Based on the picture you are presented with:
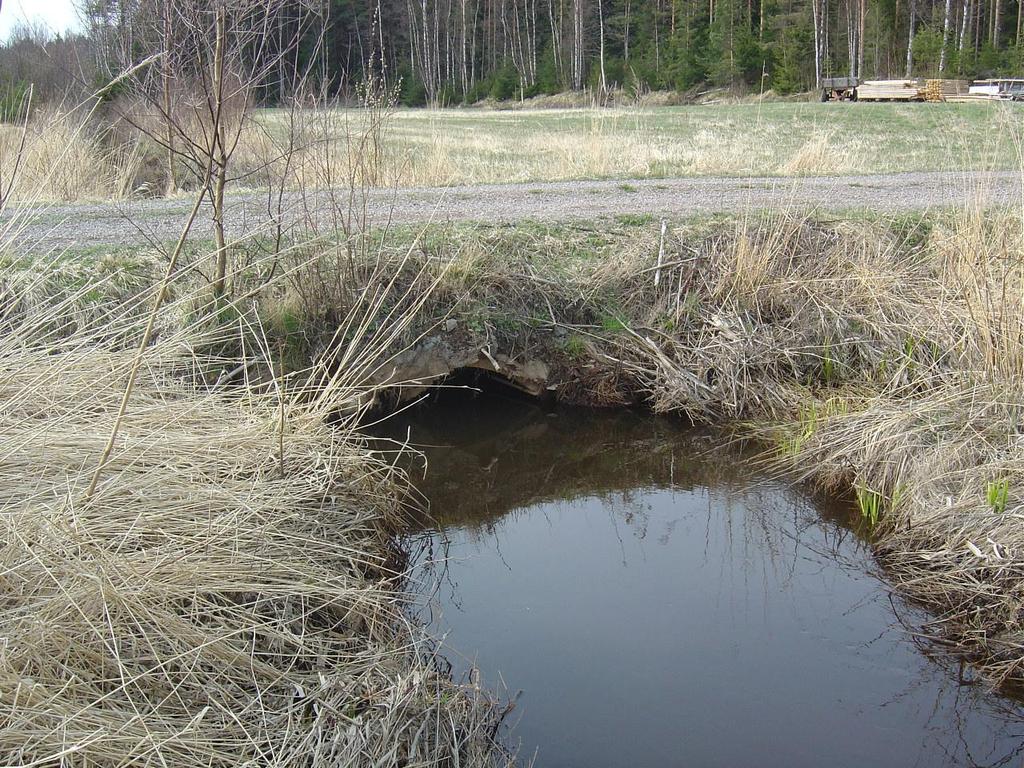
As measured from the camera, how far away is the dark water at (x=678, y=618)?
125 inches

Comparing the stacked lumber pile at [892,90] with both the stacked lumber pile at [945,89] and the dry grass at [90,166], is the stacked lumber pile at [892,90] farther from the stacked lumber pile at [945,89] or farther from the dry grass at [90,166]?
the dry grass at [90,166]

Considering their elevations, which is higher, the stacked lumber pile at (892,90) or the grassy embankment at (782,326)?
the stacked lumber pile at (892,90)

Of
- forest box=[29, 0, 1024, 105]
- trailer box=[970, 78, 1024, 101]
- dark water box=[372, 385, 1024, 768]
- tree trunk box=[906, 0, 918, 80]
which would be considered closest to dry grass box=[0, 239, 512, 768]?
dark water box=[372, 385, 1024, 768]

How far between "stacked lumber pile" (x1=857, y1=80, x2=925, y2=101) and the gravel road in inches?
657

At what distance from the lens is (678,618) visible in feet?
12.9

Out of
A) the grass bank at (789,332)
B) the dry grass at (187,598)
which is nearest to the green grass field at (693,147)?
the grass bank at (789,332)

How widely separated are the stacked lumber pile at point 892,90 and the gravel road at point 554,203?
1669 centimetres

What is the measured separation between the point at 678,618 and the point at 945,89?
81.0 feet

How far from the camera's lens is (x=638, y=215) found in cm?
748

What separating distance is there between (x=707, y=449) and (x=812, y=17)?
30.3m

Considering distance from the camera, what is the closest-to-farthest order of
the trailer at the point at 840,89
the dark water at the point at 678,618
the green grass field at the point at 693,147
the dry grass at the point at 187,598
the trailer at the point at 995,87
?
the dry grass at the point at 187,598, the dark water at the point at 678,618, the green grass field at the point at 693,147, the trailer at the point at 995,87, the trailer at the point at 840,89

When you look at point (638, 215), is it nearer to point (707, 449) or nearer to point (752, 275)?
point (752, 275)

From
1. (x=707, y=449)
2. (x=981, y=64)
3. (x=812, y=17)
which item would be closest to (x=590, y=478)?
(x=707, y=449)

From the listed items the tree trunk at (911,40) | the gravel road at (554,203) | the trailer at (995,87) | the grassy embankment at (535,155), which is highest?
the tree trunk at (911,40)
